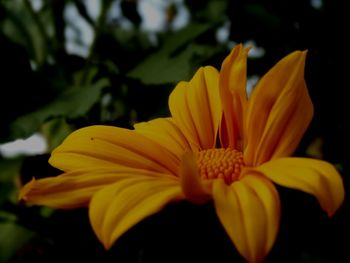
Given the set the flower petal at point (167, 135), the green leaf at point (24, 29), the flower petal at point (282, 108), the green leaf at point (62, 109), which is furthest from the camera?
the green leaf at point (24, 29)

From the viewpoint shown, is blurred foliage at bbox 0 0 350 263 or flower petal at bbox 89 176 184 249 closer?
flower petal at bbox 89 176 184 249

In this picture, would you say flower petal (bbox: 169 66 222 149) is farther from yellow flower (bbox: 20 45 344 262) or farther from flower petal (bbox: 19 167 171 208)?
flower petal (bbox: 19 167 171 208)

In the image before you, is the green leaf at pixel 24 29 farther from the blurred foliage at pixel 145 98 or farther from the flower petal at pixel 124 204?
the flower petal at pixel 124 204

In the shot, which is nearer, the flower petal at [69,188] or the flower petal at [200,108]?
the flower petal at [69,188]

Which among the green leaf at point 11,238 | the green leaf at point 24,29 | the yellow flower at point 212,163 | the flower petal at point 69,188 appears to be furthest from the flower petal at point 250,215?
the green leaf at point 24,29

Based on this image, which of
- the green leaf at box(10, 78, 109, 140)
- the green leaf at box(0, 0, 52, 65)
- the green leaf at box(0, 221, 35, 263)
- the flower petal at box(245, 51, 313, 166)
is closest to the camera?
the flower petal at box(245, 51, 313, 166)

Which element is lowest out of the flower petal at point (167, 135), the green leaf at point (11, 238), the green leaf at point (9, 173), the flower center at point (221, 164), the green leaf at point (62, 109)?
the green leaf at point (9, 173)

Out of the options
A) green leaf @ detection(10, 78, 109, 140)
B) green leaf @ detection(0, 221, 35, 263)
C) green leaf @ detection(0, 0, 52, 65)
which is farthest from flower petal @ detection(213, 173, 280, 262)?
green leaf @ detection(0, 0, 52, 65)

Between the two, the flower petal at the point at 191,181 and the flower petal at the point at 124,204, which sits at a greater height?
the flower petal at the point at 191,181
